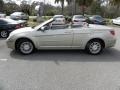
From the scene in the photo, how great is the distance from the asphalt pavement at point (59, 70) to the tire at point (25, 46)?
0.25 meters

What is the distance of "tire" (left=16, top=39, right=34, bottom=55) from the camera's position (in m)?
8.66

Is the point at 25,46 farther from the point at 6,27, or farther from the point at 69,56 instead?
the point at 6,27

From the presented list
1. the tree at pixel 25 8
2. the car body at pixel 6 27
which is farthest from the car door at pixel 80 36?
the tree at pixel 25 8

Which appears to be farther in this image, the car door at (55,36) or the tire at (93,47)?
the tire at (93,47)

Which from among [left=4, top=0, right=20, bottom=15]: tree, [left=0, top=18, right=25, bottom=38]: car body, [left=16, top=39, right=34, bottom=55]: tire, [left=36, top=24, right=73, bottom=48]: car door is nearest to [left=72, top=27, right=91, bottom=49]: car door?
[left=36, top=24, right=73, bottom=48]: car door

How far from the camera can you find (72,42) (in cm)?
863

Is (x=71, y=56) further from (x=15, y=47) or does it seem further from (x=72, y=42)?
(x=15, y=47)

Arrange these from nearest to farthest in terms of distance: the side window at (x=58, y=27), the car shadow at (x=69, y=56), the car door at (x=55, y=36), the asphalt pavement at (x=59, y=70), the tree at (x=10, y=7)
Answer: the asphalt pavement at (x=59, y=70)
the car shadow at (x=69, y=56)
the car door at (x=55, y=36)
the side window at (x=58, y=27)
the tree at (x=10, y=7)

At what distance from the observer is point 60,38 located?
339 inches

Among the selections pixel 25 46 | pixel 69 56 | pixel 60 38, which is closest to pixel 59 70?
pixel 69 56

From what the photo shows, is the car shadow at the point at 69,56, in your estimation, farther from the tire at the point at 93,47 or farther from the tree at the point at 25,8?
the tree at the point at 25,8

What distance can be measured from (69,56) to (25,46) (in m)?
1.80

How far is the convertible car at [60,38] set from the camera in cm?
859

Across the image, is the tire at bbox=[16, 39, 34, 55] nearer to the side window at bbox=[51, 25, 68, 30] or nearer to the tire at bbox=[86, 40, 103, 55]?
the side window at bbox=[51, 25, 68, 30]
